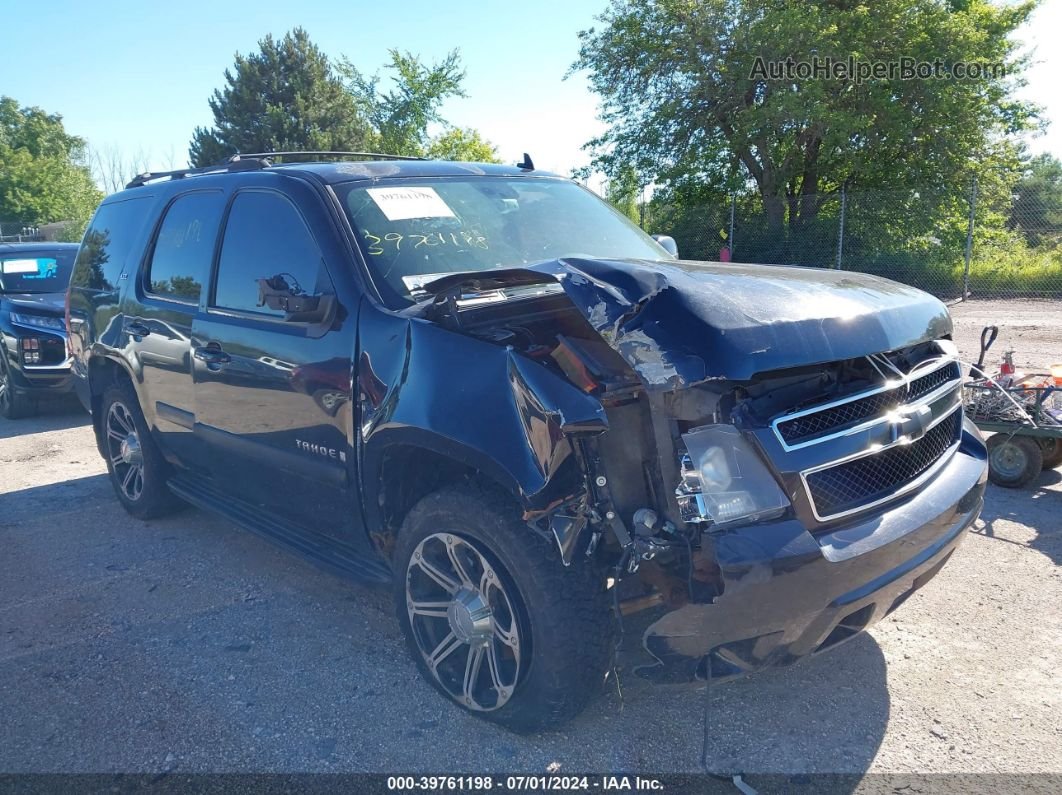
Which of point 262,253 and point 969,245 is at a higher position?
point 262,253

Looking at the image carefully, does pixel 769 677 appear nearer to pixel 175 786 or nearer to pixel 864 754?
pixel 864 754

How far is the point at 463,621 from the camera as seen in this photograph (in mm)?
2832

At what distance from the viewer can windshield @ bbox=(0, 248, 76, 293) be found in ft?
30.3

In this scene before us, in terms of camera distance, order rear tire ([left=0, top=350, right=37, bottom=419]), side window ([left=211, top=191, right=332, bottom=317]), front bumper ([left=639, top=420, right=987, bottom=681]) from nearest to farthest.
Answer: front bumper ([left=639, top=420, right=987, bottom=681])
side window ([left=211, top=191, right=332, bottom=317])
rear tire ([left=0, top=350, right=37, bottom=419])

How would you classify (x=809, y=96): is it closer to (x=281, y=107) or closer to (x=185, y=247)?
(x=185, y=247)

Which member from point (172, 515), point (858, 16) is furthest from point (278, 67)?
point (172, 515)

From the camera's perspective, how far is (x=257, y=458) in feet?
12.5

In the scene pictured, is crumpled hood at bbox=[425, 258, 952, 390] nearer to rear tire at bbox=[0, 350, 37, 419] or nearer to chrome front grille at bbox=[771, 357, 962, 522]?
chrome front grille at bbox=[771, 357, 962, 522]

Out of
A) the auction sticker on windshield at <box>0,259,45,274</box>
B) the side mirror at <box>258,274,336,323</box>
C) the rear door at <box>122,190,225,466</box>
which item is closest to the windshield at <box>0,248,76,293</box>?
the auction sticker on windshield at <box>0,259,45,274</box>

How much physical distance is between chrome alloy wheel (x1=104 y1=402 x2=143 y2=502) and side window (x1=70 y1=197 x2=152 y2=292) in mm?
832

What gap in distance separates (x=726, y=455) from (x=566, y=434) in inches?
18.5

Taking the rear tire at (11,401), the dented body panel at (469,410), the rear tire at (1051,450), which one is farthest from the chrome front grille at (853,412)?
the rear tire at (11,401)

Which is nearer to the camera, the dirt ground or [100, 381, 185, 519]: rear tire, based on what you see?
[100, 381, 185, 519]: rear tire

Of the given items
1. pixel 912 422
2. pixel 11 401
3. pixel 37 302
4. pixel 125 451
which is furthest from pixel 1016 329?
pixel 11 401
